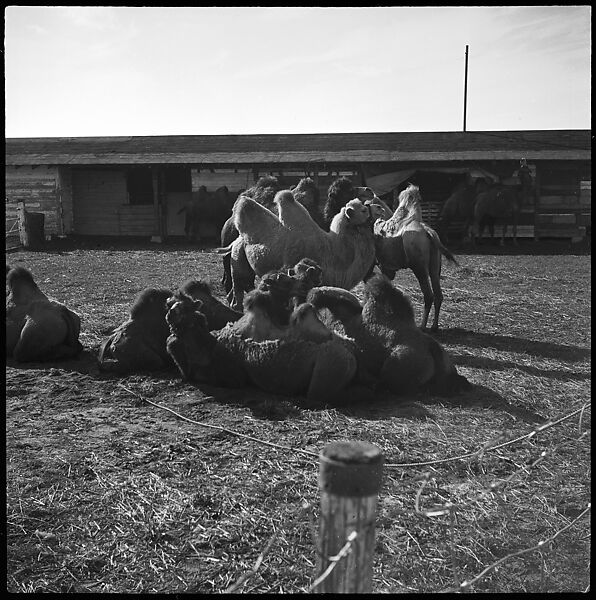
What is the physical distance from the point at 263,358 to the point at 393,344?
1.12 metres

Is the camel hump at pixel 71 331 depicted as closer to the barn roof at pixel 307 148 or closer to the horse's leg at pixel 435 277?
the horse's leg at pixel 435 277

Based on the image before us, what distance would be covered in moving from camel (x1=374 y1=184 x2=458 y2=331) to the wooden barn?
478 inches

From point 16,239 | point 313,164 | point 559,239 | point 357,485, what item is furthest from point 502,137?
point 357,485

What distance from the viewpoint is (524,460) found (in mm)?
4449

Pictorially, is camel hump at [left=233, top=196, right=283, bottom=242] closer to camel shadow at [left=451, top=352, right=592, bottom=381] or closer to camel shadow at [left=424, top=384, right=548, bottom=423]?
camel shadow at [left=451, top=352, right=592, bottom=381]

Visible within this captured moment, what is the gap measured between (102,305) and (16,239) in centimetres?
1275

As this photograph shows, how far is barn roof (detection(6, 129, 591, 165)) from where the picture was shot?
834 inches

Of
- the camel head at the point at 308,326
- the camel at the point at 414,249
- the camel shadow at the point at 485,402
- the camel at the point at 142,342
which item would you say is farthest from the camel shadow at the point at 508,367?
the camel at the point at 142,342

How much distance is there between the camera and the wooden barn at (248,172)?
70.5 ft

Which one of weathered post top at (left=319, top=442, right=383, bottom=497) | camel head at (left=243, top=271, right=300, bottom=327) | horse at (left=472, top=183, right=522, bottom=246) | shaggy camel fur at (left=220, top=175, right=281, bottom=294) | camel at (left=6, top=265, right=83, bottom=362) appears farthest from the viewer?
horse at (left=472, top=183, right=522, bottom=246)

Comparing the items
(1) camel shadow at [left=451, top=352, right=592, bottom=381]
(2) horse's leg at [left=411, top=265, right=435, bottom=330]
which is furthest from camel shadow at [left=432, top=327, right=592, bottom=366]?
(1) camel shadow at [left=451, top=352, right=592, bottom=381]

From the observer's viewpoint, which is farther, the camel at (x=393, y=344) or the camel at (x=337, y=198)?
the camel at (x=337, y=198)

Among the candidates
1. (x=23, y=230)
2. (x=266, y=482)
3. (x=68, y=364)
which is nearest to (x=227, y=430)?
(x=266, y=482)

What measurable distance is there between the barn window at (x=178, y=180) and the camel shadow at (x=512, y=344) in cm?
1747
